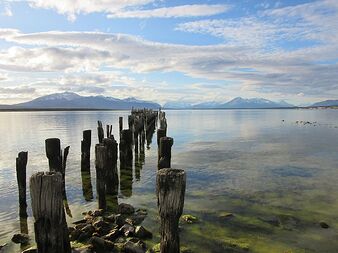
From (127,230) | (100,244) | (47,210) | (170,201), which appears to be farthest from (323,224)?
(47,210)

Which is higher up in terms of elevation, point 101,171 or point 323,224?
point 101,171

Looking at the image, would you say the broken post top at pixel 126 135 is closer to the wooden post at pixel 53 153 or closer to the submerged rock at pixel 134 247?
the wooden post at pixel 53 153

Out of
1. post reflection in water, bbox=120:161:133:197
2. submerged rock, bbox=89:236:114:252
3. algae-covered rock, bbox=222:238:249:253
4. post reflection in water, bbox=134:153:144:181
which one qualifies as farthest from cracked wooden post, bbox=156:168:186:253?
post reflection in water, bbox=134:153:144:181

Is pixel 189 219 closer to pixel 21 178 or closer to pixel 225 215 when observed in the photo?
pixel 225 215

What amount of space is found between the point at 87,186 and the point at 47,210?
10089 mm

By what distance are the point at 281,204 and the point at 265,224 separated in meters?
2.49

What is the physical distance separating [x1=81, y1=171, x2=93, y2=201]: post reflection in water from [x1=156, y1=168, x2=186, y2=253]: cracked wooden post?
8210 millimetres

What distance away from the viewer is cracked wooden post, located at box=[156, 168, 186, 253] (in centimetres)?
691

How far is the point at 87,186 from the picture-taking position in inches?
658

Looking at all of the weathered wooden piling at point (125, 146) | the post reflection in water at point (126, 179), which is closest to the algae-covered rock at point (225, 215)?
the post reflection in water at point (126, 179)

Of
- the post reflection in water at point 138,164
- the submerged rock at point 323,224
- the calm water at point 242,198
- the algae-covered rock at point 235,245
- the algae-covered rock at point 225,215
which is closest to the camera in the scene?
the algae-covered rock at point 235,245

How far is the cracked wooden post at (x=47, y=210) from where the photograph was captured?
6.77m

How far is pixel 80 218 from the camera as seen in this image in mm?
12055

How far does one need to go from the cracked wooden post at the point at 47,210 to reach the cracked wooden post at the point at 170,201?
2.05 metres
